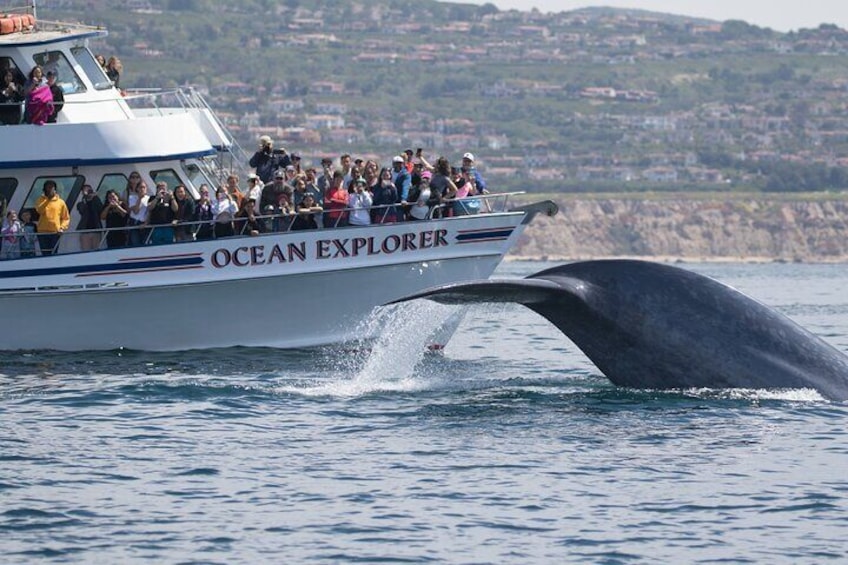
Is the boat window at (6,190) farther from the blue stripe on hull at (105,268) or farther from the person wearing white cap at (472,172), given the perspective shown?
the person wearing white cap at (472,172)

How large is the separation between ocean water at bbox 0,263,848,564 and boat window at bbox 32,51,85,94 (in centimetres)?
769

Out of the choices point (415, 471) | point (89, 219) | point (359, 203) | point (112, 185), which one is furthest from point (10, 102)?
point (415, 471)

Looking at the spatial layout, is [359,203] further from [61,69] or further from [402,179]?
[61,69]

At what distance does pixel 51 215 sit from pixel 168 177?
242 cm

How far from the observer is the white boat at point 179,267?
2814cm

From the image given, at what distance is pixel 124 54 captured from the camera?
579 feet

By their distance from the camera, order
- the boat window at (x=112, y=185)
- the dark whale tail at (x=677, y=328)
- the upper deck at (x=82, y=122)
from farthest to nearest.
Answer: the boat window at (x=112, y=185)
the upper deck at (x=82, y=122)
the dark whale tail at (x=677, y=328)

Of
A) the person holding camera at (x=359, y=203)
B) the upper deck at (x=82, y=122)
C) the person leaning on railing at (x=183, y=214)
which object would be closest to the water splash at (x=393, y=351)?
the person holding camera at (x=359, y=203)

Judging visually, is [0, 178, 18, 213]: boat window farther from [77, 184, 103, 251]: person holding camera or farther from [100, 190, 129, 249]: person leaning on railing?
[100, 190, 129, 249]: person leaning on railing

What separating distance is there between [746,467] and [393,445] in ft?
11.8

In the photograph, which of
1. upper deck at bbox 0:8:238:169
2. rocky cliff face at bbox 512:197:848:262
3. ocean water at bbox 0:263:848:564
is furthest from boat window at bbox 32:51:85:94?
rocky cliff face at bbox 512:197:848:262

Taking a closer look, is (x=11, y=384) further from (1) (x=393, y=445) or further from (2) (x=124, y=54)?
(2) (x=124, y=54)

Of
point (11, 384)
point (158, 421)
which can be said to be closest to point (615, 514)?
point (158, 421)

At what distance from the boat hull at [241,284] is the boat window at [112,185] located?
1.43m
